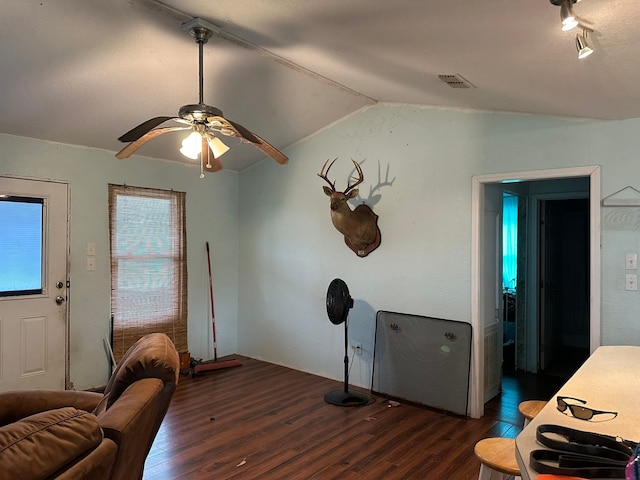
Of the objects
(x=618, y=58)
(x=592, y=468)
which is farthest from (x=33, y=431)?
(x=618, y=58)

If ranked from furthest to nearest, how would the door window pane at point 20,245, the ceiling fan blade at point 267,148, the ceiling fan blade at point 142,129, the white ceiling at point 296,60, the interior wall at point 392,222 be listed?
1. the door window pane at point 20,245
2. the interior wall at point 392,222
3. the ceiling fan blade at point 267,148
4. the ceiling fan blade at point 142,129
5. the white ceiling at point 296,60

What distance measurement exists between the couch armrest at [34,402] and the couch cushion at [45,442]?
93 cm

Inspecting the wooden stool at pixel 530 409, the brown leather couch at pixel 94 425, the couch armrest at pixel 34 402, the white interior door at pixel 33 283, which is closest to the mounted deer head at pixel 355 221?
the brown leather couch at pixel 94 425

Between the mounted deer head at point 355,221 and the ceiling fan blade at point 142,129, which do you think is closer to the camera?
the ceiling fan blade at point 142,129

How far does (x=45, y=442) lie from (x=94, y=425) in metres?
0.16

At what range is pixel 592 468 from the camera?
1.14 m

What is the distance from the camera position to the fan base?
4028 millimetres

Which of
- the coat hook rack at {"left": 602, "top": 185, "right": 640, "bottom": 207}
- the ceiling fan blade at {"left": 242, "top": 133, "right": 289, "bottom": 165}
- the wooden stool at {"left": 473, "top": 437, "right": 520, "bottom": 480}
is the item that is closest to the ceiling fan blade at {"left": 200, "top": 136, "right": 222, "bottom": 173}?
the ceiling fan blade at {"left": 242, "top": 133, "right": 289, "bottom": 165}

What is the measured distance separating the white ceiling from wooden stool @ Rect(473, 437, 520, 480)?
168 cm

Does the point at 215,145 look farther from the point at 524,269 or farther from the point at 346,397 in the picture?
the point at 524,269

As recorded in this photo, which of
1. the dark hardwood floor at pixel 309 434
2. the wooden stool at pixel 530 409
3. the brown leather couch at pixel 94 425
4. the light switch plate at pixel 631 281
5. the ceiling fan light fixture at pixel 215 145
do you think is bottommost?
the dark hardwood floor at pixel 309 434

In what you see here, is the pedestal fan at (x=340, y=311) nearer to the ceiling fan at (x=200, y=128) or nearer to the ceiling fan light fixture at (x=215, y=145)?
the ceiling fan at (x=200, y=128)

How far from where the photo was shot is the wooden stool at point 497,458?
162cm

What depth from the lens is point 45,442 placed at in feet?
4.27
